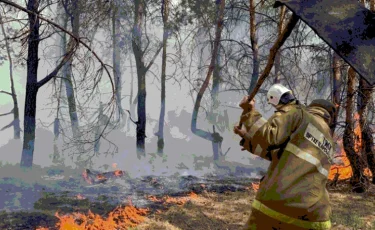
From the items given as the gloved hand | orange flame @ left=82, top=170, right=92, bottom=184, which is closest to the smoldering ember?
the gloved hand

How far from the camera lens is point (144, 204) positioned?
367 inches

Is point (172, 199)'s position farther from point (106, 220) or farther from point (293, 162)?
point (293, 162)

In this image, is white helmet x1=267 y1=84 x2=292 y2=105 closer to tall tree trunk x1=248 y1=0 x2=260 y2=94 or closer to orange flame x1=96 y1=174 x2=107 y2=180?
orange flame x1=96 y1=174 x2=107 y2=180

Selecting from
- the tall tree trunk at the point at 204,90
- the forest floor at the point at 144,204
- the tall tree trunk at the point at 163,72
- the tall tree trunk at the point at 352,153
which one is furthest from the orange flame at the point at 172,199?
the tall tree trunk at the point at 204,90

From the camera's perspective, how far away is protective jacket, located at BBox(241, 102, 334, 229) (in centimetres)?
285

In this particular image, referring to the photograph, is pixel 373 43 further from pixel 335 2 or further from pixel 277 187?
pixel 277 187

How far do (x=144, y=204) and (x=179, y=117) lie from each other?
6.74m

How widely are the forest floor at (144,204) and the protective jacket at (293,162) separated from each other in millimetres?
3700

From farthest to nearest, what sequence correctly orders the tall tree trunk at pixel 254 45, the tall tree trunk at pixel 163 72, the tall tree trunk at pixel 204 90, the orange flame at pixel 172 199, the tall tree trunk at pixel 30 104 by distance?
the tall tree trunk at pixel 204 90
the tall tree trunk at pixel 163 72
the tall tree trunk at pixel 254 45
the tall tree trunk at pixel 30 104
the orange flame at pixel 172 199

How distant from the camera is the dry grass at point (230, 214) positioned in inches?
259

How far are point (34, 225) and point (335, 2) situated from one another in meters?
7.30

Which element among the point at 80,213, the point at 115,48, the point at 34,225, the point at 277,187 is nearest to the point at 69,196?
the point at 80,213

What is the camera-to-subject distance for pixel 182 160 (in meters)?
14.3

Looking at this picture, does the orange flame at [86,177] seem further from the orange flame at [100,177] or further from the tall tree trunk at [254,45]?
the tall tree trunk at [254,45]
